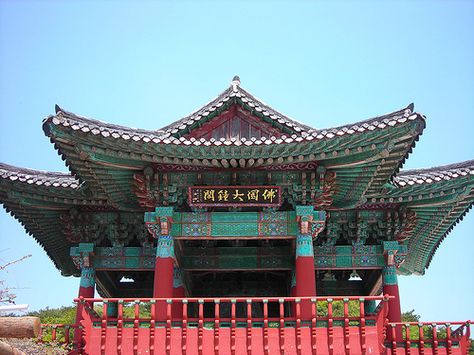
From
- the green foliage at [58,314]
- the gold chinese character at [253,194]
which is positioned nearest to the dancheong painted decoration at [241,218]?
the gold chinese character at [253,194]

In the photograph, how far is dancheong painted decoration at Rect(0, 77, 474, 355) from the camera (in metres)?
13.6

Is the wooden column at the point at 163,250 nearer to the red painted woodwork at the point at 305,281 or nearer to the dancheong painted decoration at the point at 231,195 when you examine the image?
the dancheong painted decoration at the point at 231,195

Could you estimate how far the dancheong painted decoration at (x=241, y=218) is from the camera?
1362cm

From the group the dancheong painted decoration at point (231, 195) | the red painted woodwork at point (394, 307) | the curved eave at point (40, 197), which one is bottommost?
the red painted woodwork at point (394, 307)

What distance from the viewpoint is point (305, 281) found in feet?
49.2

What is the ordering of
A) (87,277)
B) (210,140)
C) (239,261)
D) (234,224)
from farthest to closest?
(239,261)
(87,277)
(234,224)
(210,140)

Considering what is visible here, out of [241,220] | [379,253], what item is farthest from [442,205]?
[241,220]

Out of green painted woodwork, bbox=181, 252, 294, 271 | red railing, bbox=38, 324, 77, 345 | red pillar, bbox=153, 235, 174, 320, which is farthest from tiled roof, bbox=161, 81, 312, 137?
red railing, bbox=38, 324, 77, 345

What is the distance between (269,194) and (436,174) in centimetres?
464

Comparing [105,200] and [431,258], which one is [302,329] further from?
[431,258]

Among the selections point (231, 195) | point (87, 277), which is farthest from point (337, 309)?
point (231, 195)

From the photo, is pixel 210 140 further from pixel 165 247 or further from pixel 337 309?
pixel 337 309

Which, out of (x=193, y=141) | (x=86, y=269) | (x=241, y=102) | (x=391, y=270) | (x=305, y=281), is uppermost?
(x=241, y=102)

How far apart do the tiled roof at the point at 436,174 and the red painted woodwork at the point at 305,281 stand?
3.53 metres
